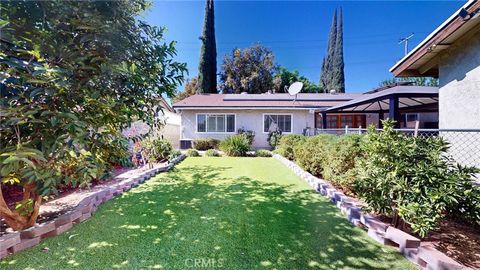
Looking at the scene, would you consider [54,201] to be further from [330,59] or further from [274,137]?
[330,59]

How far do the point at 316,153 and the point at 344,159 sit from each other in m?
1.67

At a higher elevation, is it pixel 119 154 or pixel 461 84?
pixel 461 84

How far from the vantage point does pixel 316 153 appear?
6.71 m

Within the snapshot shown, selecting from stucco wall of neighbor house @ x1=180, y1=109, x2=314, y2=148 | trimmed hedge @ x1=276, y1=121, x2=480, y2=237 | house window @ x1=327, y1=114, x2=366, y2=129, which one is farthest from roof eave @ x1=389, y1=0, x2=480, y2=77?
house window @ x1=327, y1=114, x2=366, y2=129

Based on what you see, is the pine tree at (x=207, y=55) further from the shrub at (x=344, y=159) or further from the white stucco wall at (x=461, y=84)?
the white stucco wall at (x=461, y=84)

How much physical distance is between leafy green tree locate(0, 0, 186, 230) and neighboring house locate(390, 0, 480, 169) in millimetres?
5074

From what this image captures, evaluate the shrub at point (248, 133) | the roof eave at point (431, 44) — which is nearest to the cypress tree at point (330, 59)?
the shrub at point (248, 133)

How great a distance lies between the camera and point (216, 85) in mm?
27719

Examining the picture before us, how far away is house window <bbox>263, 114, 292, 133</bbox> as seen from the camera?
52.1 ft

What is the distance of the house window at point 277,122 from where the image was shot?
15.9m

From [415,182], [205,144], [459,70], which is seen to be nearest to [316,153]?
[459,70]

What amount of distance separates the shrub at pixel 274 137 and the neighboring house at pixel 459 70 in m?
9.75

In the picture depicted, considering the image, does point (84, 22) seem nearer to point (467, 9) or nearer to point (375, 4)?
point (467, 9)

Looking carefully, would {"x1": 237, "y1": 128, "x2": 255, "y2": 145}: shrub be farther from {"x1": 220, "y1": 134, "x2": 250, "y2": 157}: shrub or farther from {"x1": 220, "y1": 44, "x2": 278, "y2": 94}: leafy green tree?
{"x1": 220, "y1": 44, "x2": 278, "y2": 94}: leafy green tree
